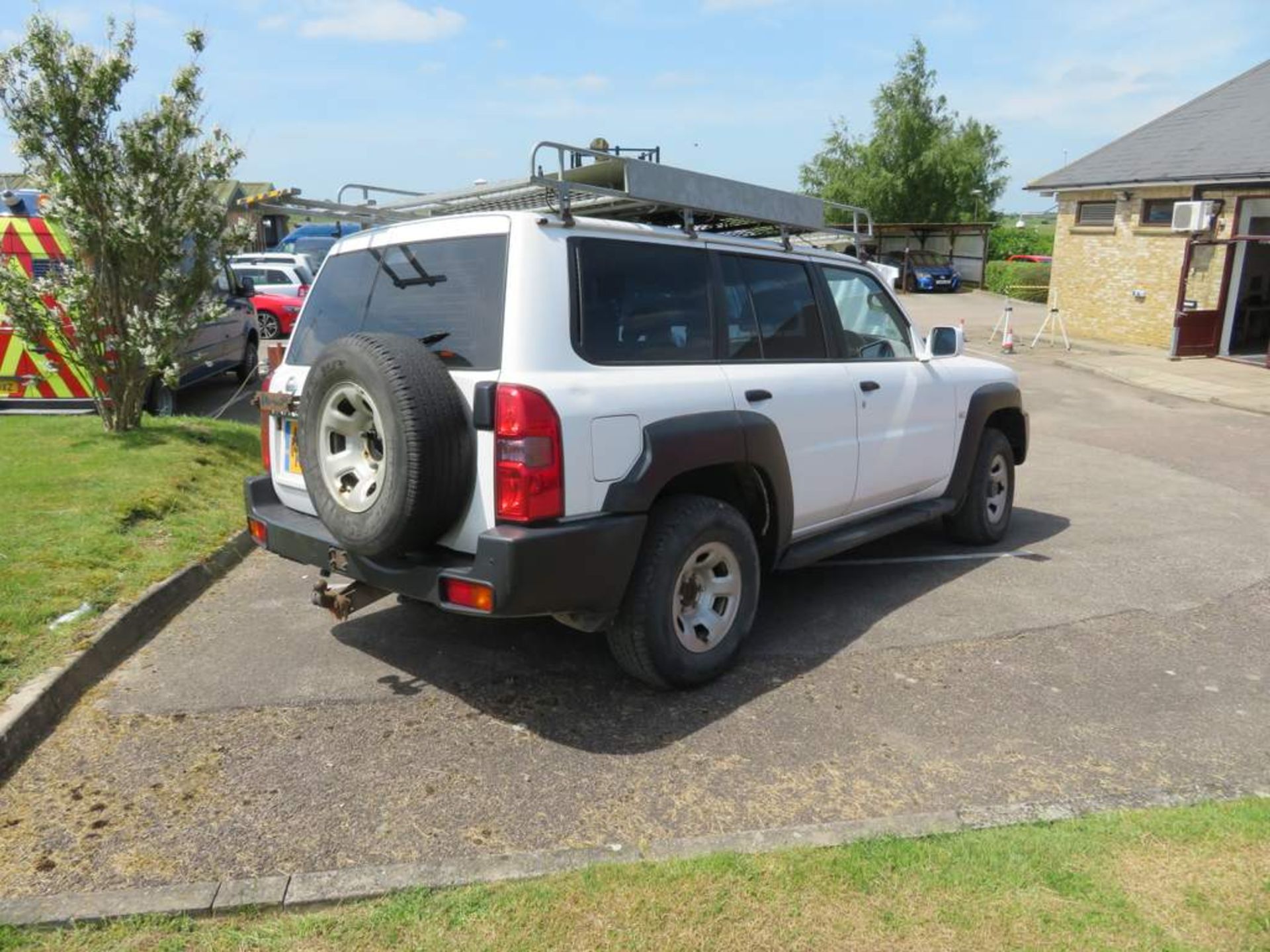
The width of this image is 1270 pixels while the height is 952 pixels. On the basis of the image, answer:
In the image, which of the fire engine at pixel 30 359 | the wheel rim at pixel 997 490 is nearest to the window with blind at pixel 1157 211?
the wheel rim at pixel 997 490

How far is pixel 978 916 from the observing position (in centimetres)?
253

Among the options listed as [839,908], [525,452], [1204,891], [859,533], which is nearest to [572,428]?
[525,452]

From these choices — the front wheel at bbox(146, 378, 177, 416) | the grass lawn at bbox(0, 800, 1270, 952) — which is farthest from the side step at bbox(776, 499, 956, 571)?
the front wheel at bbox(146, 378, 177, 416)

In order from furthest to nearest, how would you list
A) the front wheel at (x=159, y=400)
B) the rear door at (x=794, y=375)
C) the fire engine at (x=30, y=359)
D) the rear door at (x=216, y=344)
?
the rear door at (x=216, y=344) < the front wheel at (x=159, y=400) < the fire engine at (x=30, y=359) < the rear door at (x=794, y=375)

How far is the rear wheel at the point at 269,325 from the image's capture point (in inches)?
615

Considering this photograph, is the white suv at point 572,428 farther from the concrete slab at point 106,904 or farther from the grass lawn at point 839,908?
the concrete slab at point 106,904

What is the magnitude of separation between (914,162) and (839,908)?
46144 mm

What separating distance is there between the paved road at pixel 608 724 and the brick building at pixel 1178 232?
14.8 metres

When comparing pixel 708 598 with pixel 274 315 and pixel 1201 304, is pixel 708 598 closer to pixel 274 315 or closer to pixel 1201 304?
pixel 274 315

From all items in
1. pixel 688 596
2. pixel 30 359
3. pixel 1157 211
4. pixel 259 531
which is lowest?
pixel 688 596

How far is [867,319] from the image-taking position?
5.15m

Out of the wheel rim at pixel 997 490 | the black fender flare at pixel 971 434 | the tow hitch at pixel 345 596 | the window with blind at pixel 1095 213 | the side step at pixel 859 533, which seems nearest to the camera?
the tow hitch at pixel 345 596

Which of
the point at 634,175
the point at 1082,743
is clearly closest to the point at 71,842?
the point at 634,175

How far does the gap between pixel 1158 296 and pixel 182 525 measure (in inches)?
814
